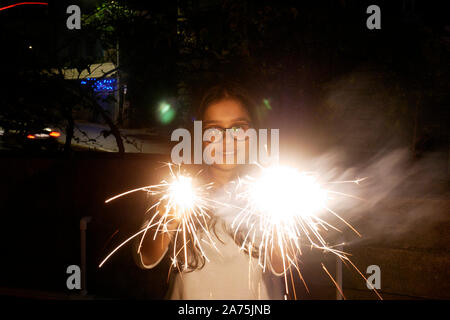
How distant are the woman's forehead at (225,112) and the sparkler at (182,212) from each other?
0.43 meters

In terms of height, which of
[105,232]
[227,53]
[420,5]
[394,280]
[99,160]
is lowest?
[394,280]

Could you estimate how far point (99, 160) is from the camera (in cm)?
450

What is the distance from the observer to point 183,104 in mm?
5746

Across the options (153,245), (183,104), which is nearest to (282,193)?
(153,245)

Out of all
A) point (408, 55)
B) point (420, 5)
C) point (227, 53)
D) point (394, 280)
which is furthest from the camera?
point (420, 5)

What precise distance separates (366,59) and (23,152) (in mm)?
5240

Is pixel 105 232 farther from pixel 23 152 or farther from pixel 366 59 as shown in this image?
pixel 366 59

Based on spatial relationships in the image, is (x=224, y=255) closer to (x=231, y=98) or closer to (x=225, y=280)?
(x=225, y=280)

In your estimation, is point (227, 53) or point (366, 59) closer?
point (227, 53)

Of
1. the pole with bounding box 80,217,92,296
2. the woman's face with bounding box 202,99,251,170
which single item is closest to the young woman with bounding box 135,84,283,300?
the woman's face with bounding box 202,99,251,170

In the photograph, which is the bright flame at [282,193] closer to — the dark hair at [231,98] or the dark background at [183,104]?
the dark hair at [231,98]

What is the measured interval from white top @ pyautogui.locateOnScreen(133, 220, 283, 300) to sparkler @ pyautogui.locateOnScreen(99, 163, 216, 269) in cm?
8

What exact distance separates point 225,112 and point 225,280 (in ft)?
3.66

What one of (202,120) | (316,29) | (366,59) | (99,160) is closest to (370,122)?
(366,59)
